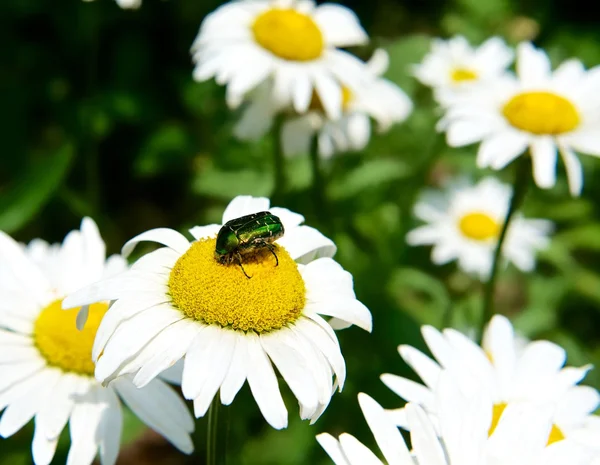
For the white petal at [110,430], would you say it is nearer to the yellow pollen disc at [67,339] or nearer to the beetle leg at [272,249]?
the yellow pollen disc at [67,339]

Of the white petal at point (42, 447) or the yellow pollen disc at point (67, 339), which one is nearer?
the white petal at point (42, 447)

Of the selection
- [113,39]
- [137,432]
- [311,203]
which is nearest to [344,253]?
[311,203]

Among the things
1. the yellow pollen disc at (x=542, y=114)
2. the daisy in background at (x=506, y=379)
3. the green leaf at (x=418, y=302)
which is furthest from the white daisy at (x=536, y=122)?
the green leaf at (x=418, y=302)

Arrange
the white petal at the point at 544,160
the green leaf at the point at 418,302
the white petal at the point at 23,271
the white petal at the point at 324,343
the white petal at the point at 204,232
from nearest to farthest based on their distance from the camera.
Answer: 1. the white petal at the point at 324,343
2. the white petal at the point at 204,232
3. the white petal at the point at 23,271
4. the white petal at the point at 544,160
5. the green leaf at the point at 418,302

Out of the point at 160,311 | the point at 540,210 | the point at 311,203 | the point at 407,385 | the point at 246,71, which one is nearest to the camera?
the point at 160,311

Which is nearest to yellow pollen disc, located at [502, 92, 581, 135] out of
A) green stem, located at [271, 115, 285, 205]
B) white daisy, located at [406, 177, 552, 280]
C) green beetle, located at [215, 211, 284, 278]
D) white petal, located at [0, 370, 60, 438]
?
green stem, located at [271, 115, 285, 205]

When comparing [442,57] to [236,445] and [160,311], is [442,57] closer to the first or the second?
[236,445]

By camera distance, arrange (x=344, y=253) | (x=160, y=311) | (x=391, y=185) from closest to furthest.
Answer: (x=160, y=311), (x=344, y=253), (x=391, y=185)
